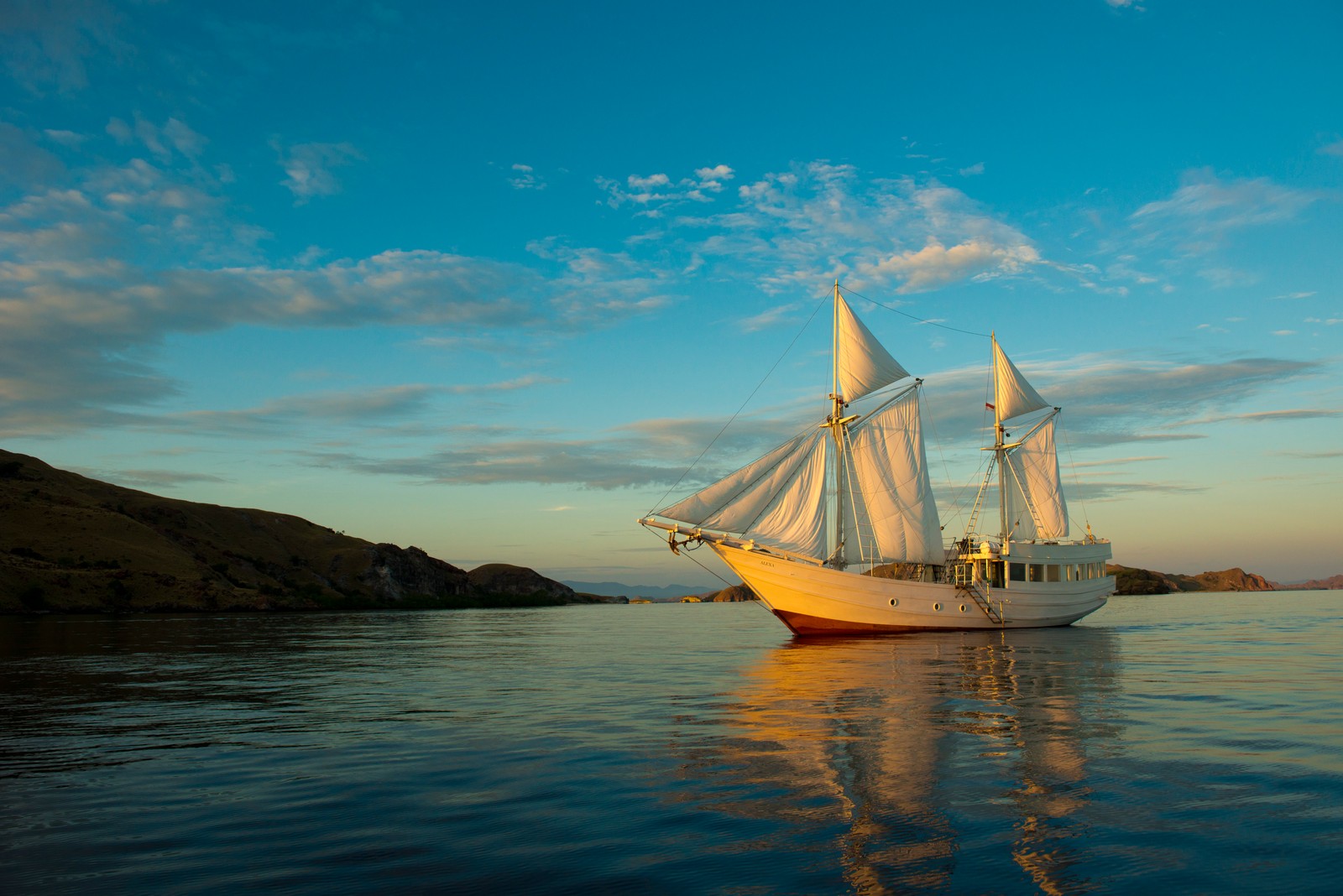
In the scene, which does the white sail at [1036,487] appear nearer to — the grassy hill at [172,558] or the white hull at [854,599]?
the white hull at [854,599]

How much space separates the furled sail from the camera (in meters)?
53.0

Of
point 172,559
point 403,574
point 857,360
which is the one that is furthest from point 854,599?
point 403,574

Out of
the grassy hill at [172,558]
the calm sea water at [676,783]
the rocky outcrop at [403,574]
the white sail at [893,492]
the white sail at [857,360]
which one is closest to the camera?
the calm sea water at [676,783]

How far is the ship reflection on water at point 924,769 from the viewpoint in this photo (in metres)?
8.89

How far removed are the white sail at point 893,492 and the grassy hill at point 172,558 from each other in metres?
81.7

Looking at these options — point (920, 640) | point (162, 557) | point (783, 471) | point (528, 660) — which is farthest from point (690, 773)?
point (162, 557)

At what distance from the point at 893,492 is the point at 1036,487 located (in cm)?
1952

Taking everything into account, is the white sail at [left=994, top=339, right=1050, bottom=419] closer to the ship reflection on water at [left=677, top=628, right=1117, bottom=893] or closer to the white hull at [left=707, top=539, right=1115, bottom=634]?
the white hull at [left=707, top=539, right=1115, bottom=634]

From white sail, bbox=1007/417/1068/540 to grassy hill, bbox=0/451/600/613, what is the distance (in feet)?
310

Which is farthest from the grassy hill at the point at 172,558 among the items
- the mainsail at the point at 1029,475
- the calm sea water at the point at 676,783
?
the mainsail at the point at 1029,475

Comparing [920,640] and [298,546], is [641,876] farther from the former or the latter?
[298,546]

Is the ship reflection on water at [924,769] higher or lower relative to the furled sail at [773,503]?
lower

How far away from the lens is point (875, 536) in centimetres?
5925

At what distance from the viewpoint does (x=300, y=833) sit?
10.1 m
